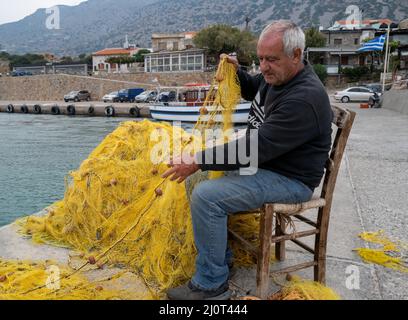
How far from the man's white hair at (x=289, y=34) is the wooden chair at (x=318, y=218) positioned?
50 cm

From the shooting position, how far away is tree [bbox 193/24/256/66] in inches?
1944

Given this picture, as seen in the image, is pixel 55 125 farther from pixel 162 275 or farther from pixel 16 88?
pixel 16 88

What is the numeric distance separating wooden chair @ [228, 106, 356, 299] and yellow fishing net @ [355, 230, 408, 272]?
0.61m

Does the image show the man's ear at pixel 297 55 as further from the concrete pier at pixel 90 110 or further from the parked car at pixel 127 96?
the parked car at pixel 127 96

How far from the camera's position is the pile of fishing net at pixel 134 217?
8.20 feet

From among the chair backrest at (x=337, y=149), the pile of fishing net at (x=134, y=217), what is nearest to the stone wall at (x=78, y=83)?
the pile of fishing net at (x=134, y=217)

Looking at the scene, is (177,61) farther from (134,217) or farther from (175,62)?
(134,217)

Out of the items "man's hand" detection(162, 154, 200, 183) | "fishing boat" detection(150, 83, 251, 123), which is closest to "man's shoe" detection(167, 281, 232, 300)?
"man's hand" detection(162, 154, 200, 183)

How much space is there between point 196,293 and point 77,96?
45.5 meters

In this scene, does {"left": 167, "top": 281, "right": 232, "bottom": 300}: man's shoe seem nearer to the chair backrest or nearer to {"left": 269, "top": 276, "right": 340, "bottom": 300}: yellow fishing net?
{"left": 269, "top": 276, "right": 340, "bottom": 300}: yellow fishing net

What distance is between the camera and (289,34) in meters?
2.10

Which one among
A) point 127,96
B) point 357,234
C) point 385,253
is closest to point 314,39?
point 127,96
